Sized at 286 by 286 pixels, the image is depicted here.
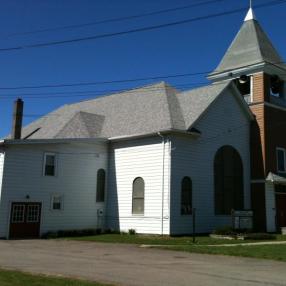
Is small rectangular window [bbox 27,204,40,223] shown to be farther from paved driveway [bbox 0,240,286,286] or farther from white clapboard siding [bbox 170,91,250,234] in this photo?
paved driveway [bbox 0,240,286,286]

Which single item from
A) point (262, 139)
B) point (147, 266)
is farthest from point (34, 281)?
point (262, 139)

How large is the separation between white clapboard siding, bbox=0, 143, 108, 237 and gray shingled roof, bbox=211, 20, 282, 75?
12236mm

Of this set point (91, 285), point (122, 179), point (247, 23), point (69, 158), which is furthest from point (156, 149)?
point (91, 285)

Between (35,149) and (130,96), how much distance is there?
35.7ft

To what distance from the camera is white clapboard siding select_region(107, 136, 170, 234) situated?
28719 mm

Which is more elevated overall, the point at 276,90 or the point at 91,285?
the point at 276,90

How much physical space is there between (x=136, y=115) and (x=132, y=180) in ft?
17.2

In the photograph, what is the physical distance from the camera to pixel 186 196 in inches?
1155

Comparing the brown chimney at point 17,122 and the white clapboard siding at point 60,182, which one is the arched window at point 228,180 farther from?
the brown chimney at point 17,122

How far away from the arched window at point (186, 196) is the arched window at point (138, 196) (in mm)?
2619

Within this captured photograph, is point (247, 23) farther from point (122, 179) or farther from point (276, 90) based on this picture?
point (122, 179)

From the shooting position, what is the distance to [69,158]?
30.8m

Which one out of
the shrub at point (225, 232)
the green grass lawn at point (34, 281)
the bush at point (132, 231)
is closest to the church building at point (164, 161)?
the bush at point (132, 231)

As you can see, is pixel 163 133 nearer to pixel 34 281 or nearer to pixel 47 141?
pixel 47 141
